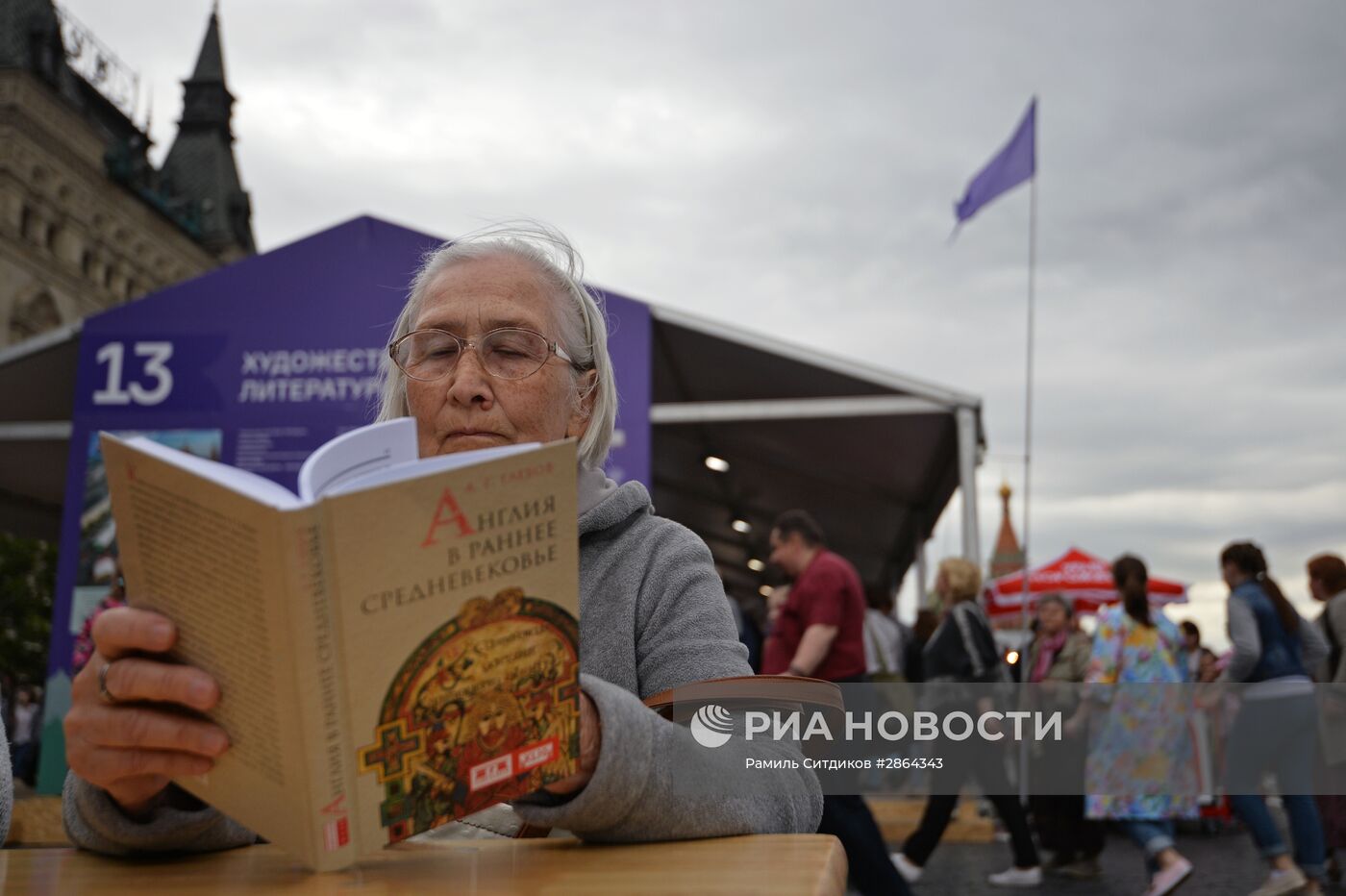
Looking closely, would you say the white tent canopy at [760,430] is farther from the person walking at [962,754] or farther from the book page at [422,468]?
the book page at [422,468]

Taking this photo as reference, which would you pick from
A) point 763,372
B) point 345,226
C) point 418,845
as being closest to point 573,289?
point 418,845

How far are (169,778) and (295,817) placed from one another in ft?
0.54

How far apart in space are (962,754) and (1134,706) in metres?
1.13

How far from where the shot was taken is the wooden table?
922 millimetres

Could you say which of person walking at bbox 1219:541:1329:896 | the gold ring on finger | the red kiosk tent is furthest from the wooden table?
the red kiosk tent

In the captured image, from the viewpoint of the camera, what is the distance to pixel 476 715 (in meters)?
0.99

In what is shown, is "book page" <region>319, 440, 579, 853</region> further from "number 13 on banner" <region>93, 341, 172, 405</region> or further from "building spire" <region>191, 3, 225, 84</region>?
"building spire" <region>191, 3, 225, 84</region>

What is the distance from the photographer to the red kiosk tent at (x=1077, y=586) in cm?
1230

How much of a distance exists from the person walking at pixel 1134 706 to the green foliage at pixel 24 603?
71.9 ft

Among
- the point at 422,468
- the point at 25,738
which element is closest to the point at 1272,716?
the point at 422,468

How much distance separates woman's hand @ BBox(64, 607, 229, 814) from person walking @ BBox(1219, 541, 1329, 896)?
495 centimetres

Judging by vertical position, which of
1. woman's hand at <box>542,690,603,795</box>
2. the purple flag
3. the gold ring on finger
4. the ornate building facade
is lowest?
woman's hand at <box>542,690,603,795</box>

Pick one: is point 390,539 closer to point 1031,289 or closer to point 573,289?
point 573,289

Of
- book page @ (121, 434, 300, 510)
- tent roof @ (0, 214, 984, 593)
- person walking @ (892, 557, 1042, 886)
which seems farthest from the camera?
tent roof @ (0, 214, 984, 593)
